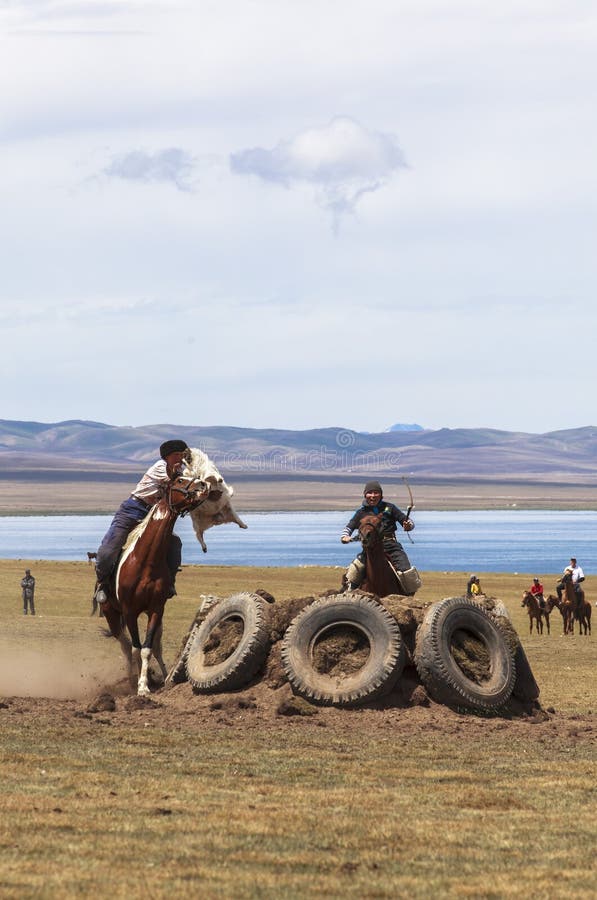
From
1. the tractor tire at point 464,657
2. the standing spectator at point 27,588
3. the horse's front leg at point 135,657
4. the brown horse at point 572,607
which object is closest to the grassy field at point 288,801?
the tractor tire at point 464,657

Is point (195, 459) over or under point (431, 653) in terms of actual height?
over

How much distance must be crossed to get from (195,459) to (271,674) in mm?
3341

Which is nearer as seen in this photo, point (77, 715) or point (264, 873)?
point (264, 873)

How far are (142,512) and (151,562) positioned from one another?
1078 millimetres

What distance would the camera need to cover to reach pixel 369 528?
16.9 m

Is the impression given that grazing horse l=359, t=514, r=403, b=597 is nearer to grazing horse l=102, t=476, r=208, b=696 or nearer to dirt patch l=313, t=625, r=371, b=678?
dirt patch l=313, t=625, r=371, b=678

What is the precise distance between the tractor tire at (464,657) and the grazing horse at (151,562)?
3.78 meters

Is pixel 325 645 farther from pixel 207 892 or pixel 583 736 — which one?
pixel 207 892

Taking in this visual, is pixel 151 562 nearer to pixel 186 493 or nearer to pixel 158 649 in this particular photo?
pixel 186 493

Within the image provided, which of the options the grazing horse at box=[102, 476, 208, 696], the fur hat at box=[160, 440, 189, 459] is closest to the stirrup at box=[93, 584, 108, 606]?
the grazing horse at box=[102, 476, 208, 696]

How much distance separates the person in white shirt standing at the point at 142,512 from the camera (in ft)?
59.7

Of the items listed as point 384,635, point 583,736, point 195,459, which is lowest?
point 583,736

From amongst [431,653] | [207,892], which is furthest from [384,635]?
[207,892]

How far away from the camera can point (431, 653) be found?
16094 millimetres
